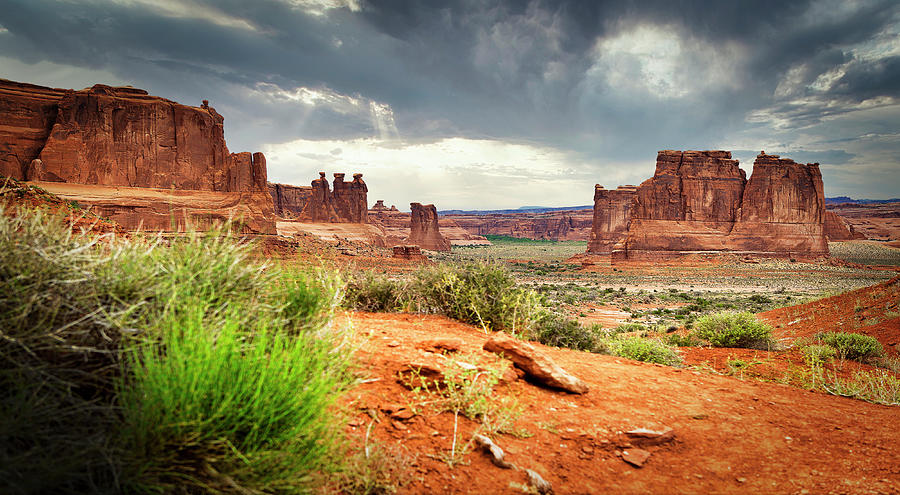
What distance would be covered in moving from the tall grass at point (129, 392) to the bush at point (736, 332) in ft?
33.7

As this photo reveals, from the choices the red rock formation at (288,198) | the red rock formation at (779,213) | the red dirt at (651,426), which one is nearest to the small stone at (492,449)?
the red dirt at (651,426)

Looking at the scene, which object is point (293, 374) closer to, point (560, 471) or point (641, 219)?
point (560, 471)

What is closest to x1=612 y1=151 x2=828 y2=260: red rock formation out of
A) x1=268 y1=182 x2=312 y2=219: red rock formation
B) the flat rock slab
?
the flat rock slab

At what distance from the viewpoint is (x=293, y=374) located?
169 cm

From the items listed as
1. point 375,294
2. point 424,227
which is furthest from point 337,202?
point 375,294

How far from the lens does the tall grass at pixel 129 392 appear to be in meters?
1.36

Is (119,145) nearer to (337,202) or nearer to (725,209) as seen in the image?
(337,202)

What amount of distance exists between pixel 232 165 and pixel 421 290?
45810 millimetres

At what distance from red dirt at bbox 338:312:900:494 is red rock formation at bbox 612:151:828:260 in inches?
2149

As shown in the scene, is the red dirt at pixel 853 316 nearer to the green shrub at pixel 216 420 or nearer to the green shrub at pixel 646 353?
the green shrub at pixel 646 353

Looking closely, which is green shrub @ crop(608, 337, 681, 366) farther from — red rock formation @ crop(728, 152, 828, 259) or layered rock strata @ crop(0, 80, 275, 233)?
red rock formation @ crop(728, 152, 828, 259)

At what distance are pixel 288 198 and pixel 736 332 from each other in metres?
98.6

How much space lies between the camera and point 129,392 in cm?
159

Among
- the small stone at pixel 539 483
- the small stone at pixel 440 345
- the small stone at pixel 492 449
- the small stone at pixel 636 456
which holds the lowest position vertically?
the small stone at pixel 636 456
